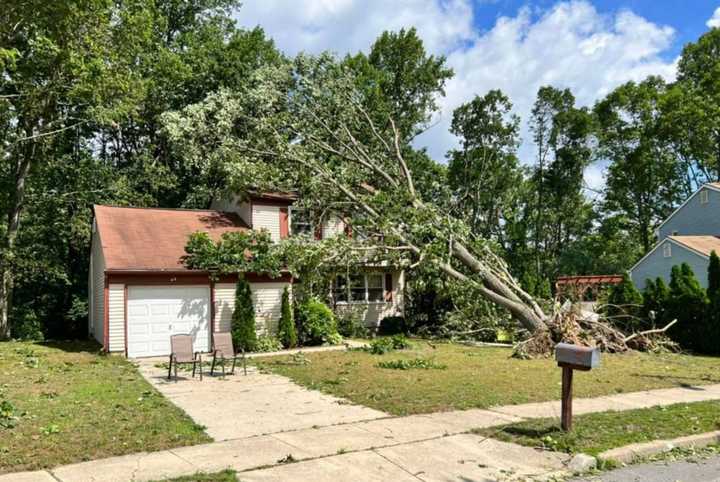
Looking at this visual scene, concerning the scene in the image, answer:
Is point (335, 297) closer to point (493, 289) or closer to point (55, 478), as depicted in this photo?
point (493, 289)

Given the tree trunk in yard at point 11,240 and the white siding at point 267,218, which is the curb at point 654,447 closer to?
the white siding at point 267,218

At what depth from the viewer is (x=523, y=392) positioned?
9367 millimetres

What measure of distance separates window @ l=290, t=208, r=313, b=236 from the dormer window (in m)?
21.5

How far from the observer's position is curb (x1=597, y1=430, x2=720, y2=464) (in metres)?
5.75

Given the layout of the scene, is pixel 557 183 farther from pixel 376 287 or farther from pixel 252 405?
pixel 252 405

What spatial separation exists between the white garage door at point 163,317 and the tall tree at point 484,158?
17856 millimetres

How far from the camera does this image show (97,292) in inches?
741

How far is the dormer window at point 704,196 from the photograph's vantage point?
29.1 meters

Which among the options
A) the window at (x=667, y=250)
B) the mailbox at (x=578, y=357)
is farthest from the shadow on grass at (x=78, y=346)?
the window at (x=667, y=250)

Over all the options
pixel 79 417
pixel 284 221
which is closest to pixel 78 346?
pixel 284 221

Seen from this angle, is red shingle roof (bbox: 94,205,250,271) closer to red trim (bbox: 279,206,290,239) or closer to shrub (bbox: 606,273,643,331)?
red trim (bbox: 279,206,290,239)

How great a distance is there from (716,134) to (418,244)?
30347mm

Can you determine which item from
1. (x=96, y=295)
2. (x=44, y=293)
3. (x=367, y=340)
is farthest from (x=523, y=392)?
(x=44, y=293)

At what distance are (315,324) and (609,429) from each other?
11.7 metres
